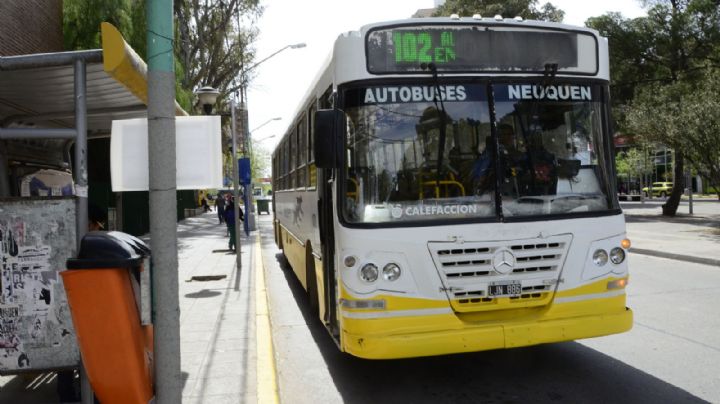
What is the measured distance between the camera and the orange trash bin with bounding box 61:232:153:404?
3.36 meters

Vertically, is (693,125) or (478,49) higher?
(693,125)

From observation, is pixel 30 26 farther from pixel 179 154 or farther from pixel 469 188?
pixel 469 188

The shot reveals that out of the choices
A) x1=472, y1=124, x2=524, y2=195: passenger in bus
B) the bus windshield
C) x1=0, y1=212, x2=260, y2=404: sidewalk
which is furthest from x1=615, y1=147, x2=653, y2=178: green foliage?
x1=472, y1=124, x2=524, y2=195: passenger in bus

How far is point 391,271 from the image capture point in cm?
471

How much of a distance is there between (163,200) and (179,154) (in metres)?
0.38

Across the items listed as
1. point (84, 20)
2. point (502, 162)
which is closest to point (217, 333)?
point (502, 162)

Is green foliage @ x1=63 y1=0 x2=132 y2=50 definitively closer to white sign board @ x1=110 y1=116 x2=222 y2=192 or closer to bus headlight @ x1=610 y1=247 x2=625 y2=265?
white sign board @ x1=110 y1=116 x2=222 y2=192

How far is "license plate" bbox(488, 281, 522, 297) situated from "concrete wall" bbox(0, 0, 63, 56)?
35.1 ft

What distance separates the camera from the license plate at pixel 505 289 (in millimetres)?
4754

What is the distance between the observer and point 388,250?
4.70 meters

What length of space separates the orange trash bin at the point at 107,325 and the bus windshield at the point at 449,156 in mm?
1989

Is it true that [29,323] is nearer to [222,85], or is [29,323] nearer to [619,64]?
[619,64]

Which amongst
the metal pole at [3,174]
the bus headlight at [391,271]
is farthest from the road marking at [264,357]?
the metal pole at [3,174]

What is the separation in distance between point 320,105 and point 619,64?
88.4 ft
